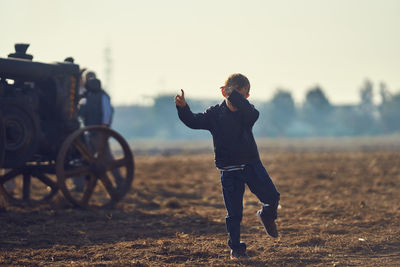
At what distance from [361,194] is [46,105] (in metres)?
5.55

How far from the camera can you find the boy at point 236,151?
5492mm

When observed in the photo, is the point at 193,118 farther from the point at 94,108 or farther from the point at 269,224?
the point at 94,108

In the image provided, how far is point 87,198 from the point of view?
8766 millimetres

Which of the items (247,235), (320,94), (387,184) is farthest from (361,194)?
(320,94)

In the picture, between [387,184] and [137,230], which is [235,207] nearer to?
[137,230]

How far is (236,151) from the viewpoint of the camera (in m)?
5.49

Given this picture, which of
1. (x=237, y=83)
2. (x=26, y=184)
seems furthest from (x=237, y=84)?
(x=26, y=184)

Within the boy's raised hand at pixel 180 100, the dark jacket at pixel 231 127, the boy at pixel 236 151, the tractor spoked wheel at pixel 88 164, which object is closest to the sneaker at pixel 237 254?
the boy at pixel 236 151

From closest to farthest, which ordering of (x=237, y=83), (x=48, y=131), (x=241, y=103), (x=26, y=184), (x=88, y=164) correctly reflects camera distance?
(x=241, y=103) < (x=237, y=83) < (x=48, y=131) < (x=88, y=164) < (x=26, y=184)

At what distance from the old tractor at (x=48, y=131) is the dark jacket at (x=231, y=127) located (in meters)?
3.26

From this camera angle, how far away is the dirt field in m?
5.52

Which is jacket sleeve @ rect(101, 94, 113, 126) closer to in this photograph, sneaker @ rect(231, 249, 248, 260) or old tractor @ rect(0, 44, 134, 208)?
old tractor @ rect(0, 44, 134, 208)

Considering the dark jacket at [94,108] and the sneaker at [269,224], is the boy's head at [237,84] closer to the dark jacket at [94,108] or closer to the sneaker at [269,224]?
the sneaker at [269,224]

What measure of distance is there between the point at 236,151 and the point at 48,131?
4224 millimetres
